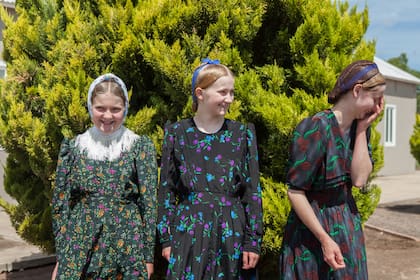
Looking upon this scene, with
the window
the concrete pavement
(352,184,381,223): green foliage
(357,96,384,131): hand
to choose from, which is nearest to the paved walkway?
the concrete pavement

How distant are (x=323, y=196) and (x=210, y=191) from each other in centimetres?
64

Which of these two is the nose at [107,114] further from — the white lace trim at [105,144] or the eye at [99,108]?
the white lace trim at [105,144]

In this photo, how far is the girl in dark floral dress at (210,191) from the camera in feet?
9.02

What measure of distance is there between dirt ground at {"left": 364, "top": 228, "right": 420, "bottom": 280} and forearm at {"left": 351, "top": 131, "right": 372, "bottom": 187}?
12.9 ft

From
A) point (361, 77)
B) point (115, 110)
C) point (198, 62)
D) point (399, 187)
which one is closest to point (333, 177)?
point (361, 77)

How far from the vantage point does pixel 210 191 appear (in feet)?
9.21

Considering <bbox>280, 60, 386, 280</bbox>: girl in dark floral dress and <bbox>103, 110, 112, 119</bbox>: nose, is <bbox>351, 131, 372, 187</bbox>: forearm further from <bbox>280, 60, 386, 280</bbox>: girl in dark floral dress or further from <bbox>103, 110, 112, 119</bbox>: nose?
<bbox>103, 110, 112, 119</bbox>: nose

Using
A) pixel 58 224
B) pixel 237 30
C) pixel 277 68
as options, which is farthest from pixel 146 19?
pixel 58 224

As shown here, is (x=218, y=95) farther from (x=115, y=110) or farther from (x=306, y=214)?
(x=306, y=214)

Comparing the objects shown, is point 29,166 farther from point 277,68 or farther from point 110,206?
point 277,68

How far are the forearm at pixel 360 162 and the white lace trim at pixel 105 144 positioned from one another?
1.31m

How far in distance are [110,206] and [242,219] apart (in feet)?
2.60

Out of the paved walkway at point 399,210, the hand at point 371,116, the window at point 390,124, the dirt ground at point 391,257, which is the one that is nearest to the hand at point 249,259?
the hand at point 371,116

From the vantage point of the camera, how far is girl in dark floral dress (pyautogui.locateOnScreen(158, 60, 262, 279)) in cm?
275
